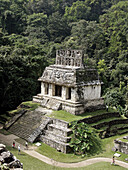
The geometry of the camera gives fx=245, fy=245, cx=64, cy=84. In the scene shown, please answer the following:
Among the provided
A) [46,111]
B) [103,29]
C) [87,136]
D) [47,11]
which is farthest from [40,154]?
[47,11]

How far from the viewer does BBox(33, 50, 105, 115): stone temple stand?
18281 millimetres

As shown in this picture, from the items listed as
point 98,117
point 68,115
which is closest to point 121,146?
point 98,117

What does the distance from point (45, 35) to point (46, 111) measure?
31.4 m

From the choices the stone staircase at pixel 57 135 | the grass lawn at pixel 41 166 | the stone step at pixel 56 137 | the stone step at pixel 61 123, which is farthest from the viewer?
the stone step at pixel 61 123

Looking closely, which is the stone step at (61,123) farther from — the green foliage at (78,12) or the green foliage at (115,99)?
the green foliage at (78,12)

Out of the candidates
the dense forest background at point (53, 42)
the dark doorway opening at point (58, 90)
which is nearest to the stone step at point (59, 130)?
the dark doorway opening at point (58, 90)

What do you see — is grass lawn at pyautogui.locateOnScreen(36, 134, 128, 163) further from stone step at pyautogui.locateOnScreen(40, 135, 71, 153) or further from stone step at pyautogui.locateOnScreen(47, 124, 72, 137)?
stone step at pyautogui.locateOnScreen(47, 124, 72, 137)

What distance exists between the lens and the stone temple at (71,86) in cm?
1828

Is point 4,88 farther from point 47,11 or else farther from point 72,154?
point 47,11

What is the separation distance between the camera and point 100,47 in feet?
143

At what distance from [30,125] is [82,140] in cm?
443

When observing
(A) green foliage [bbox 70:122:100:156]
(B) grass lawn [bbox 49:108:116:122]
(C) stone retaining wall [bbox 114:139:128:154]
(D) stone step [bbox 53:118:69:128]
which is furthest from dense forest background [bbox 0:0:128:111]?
(C) stone retaining wall [bbox 114:139:128:154]

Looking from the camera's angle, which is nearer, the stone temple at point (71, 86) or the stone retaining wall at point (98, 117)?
the stone retaining wall at point (98, 117)

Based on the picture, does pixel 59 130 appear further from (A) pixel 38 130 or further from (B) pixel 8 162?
(B) pixel 8 162
